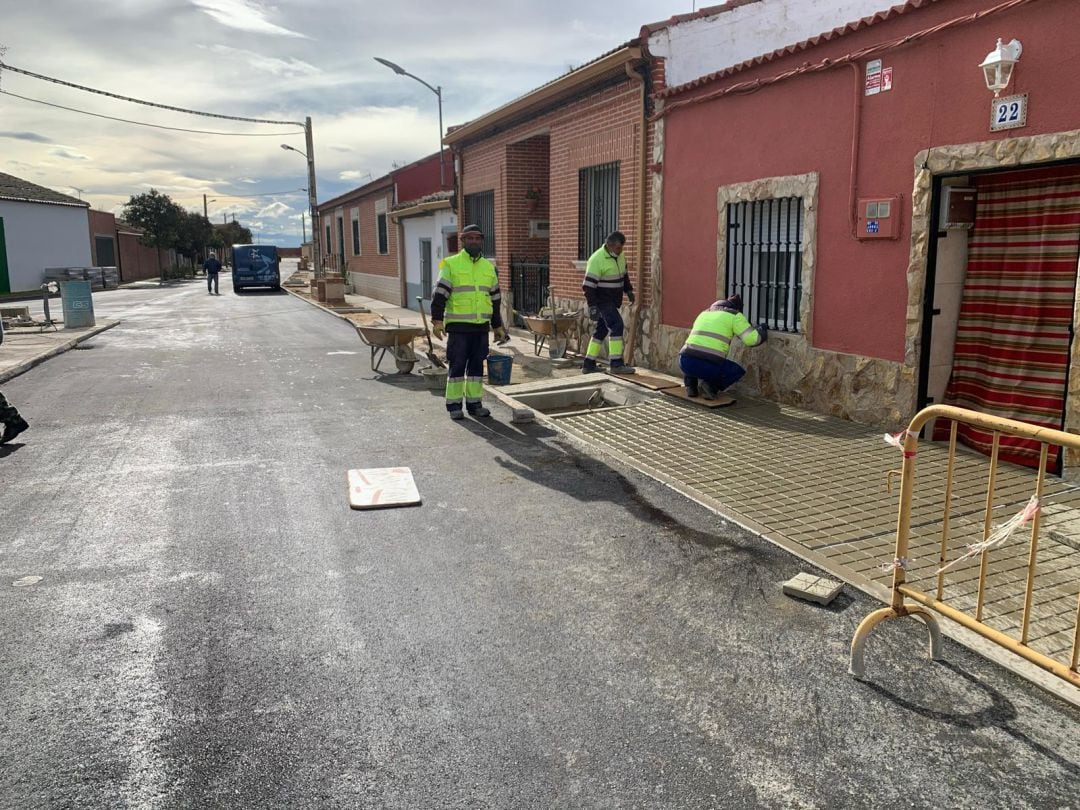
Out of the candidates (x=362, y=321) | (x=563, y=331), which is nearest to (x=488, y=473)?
(x=563, y=331)

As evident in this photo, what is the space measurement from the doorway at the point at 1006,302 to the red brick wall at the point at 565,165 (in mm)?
4883

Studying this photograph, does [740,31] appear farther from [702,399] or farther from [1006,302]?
[1006,302]

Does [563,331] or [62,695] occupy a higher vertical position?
[563,331]

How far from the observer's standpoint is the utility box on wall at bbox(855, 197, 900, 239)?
750cm

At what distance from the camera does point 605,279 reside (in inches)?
441

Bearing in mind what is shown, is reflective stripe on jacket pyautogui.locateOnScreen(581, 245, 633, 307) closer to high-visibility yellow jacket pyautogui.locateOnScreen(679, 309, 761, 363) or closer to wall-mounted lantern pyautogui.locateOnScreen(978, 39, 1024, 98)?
high-visibility yellow jacket pyautogui.locateOnScreen(679, 309, 761, 363)

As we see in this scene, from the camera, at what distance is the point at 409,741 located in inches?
122

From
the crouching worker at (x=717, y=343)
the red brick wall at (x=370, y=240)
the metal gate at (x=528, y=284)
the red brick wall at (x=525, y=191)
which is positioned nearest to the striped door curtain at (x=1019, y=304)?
the crouching worker at (x=717, y=343)

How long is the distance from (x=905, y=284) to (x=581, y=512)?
3914 millimetres

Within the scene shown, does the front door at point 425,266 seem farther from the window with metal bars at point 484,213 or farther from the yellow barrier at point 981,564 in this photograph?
the yellow barrier at point 981,564

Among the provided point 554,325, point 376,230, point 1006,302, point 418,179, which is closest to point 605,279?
point 554,325

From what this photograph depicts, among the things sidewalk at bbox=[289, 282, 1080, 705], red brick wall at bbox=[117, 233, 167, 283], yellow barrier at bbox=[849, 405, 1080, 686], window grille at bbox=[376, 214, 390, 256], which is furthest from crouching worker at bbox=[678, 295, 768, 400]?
red brick wall at bbox=[117, 233, 167, 283]

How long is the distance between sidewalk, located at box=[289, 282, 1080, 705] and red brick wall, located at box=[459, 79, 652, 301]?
394cm

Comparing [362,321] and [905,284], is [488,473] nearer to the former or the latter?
[905,284]
